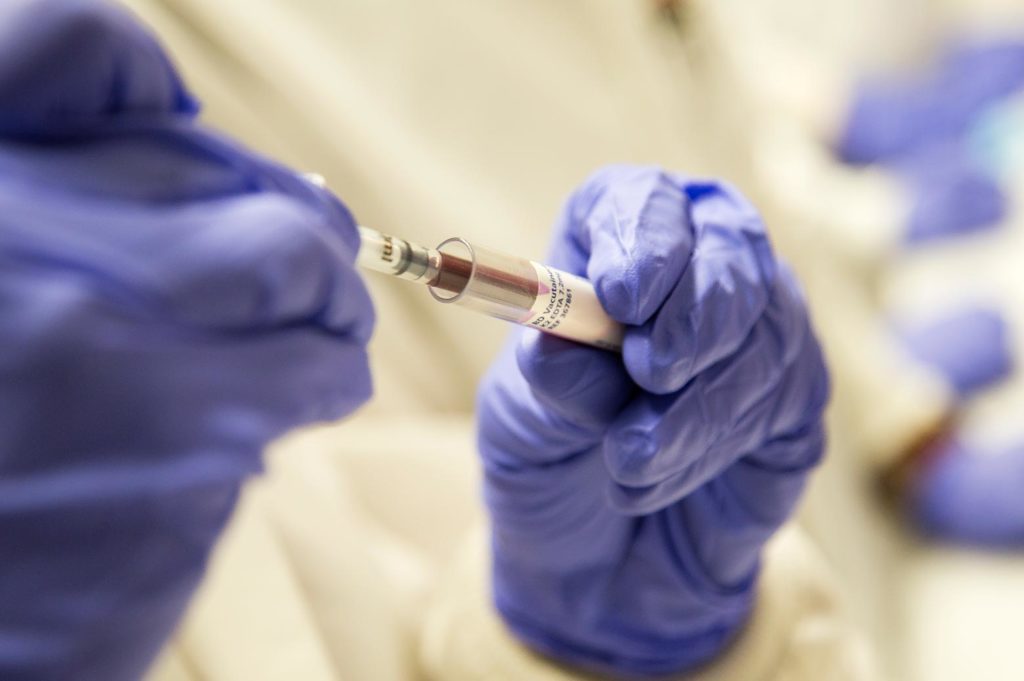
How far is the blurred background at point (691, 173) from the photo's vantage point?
67 cm

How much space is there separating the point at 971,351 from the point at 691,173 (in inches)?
20.2

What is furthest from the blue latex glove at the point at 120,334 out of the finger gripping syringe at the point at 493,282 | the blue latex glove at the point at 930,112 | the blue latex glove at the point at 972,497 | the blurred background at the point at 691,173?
the blue latex glove at the point at 930,112

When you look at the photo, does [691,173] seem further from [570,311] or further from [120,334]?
[120,334]

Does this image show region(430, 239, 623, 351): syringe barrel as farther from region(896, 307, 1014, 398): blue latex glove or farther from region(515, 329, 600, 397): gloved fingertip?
region(896, 307, 1014, 398): blue latex glove

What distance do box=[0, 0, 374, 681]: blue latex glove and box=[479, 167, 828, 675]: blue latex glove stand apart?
16 cm

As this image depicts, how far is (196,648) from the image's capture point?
44 centimetres

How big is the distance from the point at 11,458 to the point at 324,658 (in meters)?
0.25

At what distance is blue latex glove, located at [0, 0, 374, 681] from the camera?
0.28 metres

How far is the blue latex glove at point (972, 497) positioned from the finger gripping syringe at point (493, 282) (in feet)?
2.30

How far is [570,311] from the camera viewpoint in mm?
429

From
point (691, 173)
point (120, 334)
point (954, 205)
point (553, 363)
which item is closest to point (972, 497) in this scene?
point (691, 173)

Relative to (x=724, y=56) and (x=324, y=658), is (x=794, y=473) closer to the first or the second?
(x=324, y=658)

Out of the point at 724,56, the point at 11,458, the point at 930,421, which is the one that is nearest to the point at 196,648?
the point at 11,458

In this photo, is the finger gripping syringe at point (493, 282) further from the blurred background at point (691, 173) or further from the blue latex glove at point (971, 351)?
the blue latex glove at point (971, 351)
